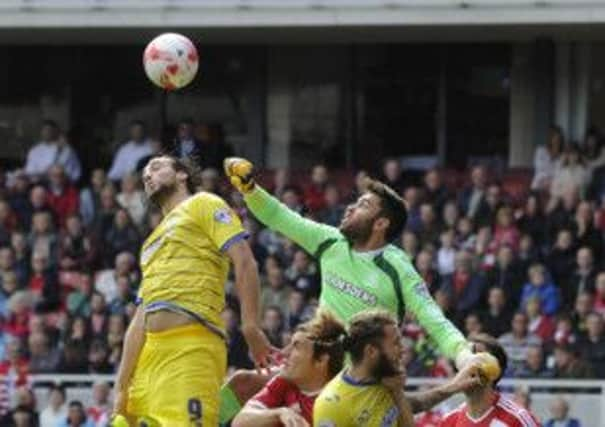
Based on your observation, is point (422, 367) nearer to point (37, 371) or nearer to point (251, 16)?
point (37, 371)

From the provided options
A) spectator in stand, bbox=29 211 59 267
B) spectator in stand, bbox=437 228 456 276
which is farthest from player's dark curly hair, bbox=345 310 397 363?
spectator in stand, bbox=29 211 59 267

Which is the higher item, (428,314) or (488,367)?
(428,314)

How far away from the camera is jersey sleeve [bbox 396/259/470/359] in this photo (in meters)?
11.4

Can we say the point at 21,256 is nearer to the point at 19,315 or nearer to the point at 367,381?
the point at 19,315

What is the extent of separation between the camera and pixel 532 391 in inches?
749

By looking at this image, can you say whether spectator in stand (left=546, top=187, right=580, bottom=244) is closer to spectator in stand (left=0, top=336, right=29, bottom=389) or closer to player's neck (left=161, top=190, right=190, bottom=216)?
spectator in stand (left=0, top=336, right=29, bottom=389)

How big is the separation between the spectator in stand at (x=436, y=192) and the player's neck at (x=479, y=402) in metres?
9.87

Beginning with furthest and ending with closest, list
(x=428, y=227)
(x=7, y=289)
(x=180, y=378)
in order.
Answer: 1. (x=7, y=289)
2. (x=428, y=227)
3. (x=180, y=378)

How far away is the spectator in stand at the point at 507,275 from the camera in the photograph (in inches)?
813

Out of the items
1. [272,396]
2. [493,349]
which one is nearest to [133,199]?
[493,349]

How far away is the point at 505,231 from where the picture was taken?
21281 millimetres

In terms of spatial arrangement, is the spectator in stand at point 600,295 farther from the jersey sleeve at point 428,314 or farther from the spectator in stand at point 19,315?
the jersey sleeve at point 428,314

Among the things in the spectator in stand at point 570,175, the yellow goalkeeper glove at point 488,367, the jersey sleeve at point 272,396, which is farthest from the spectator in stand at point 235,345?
the yellow goalkeeper glove at point 488,367

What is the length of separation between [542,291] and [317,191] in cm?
291
